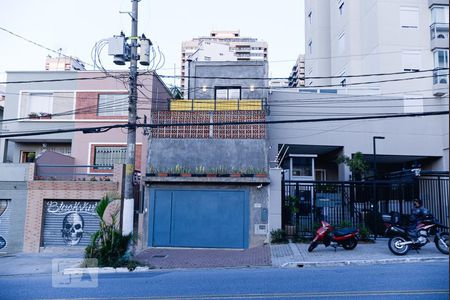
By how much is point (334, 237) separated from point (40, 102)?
62.6 feet

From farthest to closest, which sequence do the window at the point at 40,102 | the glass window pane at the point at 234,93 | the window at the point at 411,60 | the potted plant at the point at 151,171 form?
the window at the point at 411,60
the window at the point at 40,102
the glass window pane at the point at 234,93
the potted plant at the point at 151,171

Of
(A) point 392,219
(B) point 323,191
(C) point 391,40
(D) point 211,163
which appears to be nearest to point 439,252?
(A) point 392,219

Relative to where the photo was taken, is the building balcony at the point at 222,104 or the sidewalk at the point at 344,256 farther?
the building balcony at the point at 222,104

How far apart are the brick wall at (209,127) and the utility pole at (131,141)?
3743 mm

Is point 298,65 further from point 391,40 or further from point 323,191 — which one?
point 323,191

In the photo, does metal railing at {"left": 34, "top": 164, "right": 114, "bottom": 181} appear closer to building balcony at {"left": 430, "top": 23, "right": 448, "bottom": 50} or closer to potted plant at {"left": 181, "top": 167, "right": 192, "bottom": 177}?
potted plant at {"left": 181, "top": 167, "right": 192, "bottom": 177}

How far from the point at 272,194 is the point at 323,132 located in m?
9.10

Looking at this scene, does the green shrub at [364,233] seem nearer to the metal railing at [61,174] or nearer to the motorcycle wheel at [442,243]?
the motorcycle wheel at [442,243]

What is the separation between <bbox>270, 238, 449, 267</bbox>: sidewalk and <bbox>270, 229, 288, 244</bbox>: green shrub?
25.9 inches

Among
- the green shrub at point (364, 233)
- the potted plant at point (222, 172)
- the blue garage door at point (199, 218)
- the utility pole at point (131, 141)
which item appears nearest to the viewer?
the utility pole at point (131, 141)

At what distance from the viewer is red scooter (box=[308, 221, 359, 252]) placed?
13.8 metres

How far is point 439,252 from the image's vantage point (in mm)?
13070

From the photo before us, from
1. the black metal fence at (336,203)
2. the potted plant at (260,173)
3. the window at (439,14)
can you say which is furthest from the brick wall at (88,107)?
the window at (439,14)

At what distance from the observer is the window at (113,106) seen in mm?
24141
